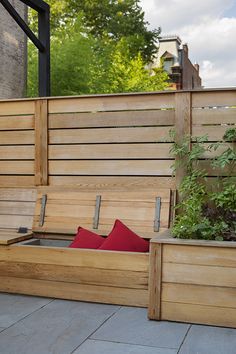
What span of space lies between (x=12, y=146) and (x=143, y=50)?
19425 millimetres

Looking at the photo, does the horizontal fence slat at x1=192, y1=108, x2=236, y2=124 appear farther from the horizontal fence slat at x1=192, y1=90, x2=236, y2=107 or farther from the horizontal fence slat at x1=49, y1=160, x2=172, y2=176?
the horizontal fence slat at x1=49, y1=160, x2=172, y2=176

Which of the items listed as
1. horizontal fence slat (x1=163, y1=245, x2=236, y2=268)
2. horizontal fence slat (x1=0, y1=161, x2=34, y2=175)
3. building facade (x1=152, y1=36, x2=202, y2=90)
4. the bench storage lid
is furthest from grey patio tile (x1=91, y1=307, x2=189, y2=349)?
building facade (x1=152, y1=36, x2=202, y2=90)

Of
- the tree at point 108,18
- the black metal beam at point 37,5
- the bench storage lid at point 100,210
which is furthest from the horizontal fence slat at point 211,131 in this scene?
the tree at point 108,18

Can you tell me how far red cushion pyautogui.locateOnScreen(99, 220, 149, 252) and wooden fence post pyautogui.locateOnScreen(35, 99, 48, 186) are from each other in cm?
131

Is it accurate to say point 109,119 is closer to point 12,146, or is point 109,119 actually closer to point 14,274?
point 12,146

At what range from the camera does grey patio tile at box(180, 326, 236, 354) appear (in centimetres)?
296

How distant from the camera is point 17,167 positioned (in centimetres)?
534

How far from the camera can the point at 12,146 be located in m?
5.36

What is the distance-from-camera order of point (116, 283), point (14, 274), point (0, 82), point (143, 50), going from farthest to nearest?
1. point (143, 50)
2. point (0, 82)
3. point (14, 274)
4. point (116, 283)

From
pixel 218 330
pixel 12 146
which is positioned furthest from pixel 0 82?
pixel 218 330

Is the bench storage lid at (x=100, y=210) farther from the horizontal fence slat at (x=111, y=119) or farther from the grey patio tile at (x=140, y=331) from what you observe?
the grey patio tile at (x=140, y=331)

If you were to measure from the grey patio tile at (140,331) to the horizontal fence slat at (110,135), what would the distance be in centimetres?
184

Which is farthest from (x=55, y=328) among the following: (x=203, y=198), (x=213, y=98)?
(x=213, y=98)

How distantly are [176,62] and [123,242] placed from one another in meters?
32.7
